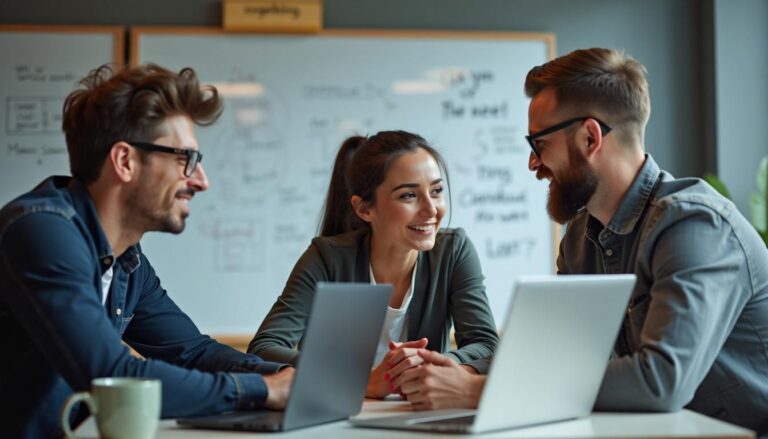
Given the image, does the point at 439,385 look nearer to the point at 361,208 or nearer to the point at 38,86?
the point at 361,208

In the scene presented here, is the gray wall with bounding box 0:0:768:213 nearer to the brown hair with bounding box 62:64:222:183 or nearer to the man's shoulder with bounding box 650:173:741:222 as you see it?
the brown hair with bounding box 62:64:222:183

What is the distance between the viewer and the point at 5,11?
4.16m

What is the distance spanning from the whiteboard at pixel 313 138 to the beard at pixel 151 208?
2373mm

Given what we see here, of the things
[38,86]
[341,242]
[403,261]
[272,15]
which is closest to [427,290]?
[403,261]

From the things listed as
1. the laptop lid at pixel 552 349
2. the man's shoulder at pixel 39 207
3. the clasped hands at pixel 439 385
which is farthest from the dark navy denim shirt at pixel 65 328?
the laptop lid at pixel 552 349

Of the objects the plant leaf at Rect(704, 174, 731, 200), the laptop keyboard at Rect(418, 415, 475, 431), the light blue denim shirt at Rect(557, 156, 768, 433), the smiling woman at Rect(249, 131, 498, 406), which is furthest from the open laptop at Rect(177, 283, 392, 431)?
the plant leaf at Rect(704, 174, 731, 200)

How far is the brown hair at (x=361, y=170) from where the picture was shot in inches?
96.8

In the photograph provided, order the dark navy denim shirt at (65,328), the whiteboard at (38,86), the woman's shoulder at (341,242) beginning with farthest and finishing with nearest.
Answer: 1. the whiteboard at (38,86)
2. the woman's shoulder at (341,242)
3. the dark navy denim shirt at (65,328)

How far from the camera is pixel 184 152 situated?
5.82 ft

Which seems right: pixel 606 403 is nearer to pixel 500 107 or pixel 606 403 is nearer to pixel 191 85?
pixel 191 85

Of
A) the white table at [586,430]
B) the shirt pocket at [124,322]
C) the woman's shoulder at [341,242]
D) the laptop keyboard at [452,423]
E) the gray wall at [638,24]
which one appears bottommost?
the white table at [586,430]

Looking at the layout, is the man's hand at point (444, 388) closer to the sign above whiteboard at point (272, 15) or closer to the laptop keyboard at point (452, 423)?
the laptop keyboard at point (452, 423)

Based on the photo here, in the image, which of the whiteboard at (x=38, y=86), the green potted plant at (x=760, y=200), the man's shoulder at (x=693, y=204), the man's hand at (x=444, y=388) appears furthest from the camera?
the whiteboard at (x=38, y=86)

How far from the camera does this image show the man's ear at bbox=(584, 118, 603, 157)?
75.7 inches
